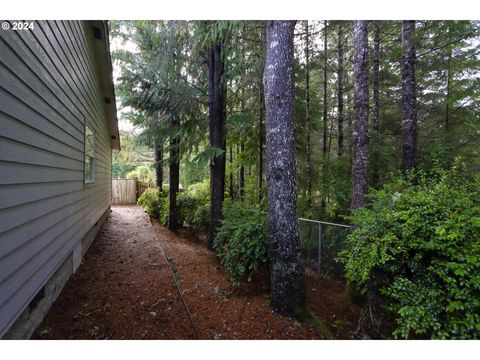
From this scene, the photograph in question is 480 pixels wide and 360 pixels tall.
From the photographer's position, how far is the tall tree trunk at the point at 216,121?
222 inches

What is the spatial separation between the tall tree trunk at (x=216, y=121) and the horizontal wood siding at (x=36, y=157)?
2.78 meters

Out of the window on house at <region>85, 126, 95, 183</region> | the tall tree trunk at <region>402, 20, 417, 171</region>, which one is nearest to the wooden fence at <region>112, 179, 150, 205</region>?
the window on house at <region>85, 126, 95, 183</region>

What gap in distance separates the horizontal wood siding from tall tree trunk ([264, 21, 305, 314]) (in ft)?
8.81

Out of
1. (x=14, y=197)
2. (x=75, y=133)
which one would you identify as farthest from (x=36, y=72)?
(x=75, y=133)

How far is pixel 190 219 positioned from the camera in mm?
8016

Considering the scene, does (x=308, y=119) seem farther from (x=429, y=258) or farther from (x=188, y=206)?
(x=188, y=206)

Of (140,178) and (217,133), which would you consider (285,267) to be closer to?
(217,133)

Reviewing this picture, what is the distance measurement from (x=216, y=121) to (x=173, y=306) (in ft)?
13.4

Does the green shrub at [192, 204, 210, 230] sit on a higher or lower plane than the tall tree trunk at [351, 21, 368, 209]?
lower

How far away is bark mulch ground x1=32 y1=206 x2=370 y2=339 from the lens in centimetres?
261

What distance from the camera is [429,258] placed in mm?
2266

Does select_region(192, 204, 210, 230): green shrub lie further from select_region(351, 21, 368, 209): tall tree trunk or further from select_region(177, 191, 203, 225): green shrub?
select_region(351, 21, 368, 209): tall tree trunk

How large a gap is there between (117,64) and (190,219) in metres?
6.34

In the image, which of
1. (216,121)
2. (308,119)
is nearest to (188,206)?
(216,121)
